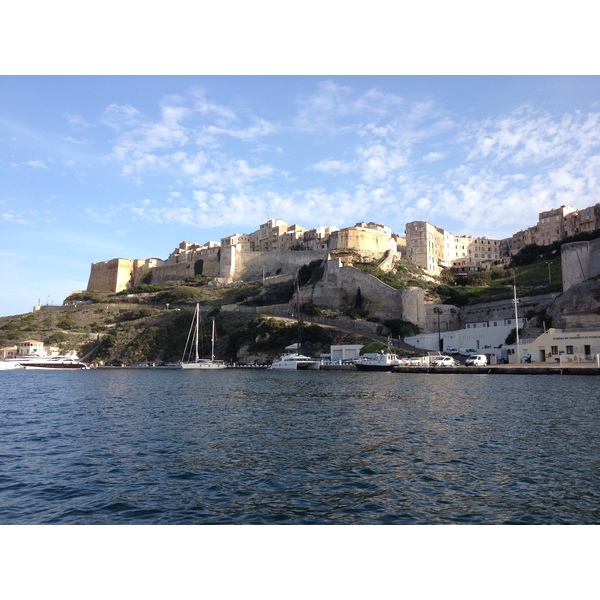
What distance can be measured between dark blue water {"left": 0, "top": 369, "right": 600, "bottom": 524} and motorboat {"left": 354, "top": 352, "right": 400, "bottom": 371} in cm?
2024

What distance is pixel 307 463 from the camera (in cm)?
959

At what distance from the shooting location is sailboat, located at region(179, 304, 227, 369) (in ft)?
164

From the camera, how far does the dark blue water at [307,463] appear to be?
23.0 feet

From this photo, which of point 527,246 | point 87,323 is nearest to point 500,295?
point 527,246

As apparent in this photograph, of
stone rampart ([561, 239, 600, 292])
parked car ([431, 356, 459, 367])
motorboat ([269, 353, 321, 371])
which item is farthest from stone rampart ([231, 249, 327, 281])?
parked car ([431, 356, 459, 367])

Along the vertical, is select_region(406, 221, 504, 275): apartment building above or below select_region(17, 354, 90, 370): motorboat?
above

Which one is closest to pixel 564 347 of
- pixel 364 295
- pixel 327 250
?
pixel 364 295

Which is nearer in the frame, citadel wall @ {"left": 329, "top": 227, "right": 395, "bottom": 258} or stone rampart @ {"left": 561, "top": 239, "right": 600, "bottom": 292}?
stone rampart @ {"left": 561, "top": 239, "right": 600, "bottom": 292}

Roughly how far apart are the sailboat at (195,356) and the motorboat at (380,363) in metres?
15.8

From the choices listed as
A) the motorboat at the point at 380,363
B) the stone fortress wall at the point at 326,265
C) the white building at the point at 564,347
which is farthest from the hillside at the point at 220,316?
the white building at the point at 564,347

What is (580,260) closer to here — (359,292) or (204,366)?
(359,292)

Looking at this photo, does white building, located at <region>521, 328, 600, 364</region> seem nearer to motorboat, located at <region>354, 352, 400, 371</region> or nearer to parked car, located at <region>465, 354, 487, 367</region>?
parked car, located at <region>465, 354, 487, 367</region>

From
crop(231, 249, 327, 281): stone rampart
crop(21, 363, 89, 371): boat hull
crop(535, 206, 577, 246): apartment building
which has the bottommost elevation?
crop(21, 363, 89, 371): boat hull

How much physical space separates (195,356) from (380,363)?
77.8ft
